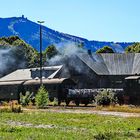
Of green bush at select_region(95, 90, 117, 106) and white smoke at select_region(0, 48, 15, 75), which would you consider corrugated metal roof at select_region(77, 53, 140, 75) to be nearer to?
green bush at select_region(95, 90, 117, 106)

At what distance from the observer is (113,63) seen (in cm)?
8238

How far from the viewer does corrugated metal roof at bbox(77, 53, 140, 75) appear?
261ft

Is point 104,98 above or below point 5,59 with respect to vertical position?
below

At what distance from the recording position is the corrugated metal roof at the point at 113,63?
79.7 metres

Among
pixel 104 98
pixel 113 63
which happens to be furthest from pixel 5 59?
pixel 104 98

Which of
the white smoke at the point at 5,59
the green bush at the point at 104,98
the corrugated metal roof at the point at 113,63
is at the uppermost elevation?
the white smoke at the point at 5,59

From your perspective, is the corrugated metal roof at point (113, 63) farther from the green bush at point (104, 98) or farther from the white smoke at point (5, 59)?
the white smoke at point (5, 59)

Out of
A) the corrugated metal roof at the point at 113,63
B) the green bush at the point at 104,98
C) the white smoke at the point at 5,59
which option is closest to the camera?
the green bush at the point at 104,98

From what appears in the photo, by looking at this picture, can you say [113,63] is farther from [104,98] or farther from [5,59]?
[5,59]

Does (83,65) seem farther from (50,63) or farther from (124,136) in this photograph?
(124,136)

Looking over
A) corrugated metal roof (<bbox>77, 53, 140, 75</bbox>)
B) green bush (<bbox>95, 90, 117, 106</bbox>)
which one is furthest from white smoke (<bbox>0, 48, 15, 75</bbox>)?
green bush (<bbox>95, 90, 117, 106</bbox>)

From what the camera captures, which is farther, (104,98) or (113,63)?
(113,63)

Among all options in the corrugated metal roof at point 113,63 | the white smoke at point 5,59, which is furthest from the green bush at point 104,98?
the white smoke at point 5,59

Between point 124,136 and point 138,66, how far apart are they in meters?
63.9
